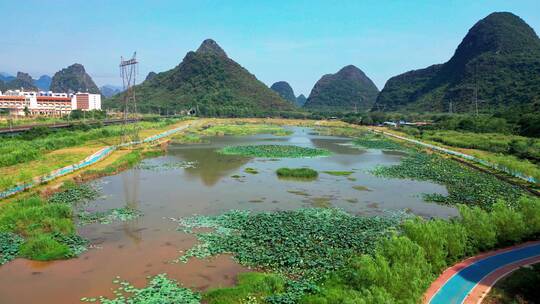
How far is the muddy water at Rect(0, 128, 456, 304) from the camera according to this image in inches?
522

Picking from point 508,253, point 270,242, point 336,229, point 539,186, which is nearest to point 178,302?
point 270,242

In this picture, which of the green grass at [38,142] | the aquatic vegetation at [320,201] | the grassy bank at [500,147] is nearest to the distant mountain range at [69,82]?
the green grass at [38,142]

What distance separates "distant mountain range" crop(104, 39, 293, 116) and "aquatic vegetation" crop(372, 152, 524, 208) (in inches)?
3251

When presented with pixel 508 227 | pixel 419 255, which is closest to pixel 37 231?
pixel 419 255

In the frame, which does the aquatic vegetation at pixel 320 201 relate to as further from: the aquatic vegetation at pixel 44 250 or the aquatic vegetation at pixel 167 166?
the aquatic vegetation at pixel 167 166

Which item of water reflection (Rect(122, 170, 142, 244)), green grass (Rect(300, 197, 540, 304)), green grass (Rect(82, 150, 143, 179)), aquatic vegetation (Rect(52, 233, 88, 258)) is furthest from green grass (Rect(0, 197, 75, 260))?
green grass (Rect(300, 197, 540, 304))

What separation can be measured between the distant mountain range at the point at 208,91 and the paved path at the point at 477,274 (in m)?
105

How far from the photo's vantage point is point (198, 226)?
19.0 m

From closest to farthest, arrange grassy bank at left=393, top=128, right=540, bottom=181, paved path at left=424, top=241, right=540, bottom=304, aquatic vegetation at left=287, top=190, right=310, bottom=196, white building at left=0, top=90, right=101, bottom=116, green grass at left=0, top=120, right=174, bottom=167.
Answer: paved path at left=424, top=241, right=540, bottom=304, aquatic vegetation at left=287, top=190, right=310, bottom=196, grassy bank at left=393, top=128, right=540, bottom=181, green grass at left=0, top=120, right=174, bottom=167, white building at left=0, top=90, right=101, bottom=116

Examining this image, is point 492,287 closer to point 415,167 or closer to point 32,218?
point 32,218

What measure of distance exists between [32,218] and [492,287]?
1836 cm

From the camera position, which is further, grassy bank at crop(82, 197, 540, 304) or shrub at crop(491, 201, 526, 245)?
shrub at crop(491, 201, 526, 245)

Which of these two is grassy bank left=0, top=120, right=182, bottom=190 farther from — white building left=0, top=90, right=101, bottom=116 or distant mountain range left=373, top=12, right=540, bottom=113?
distant mountain range left=373, top=12, right=540, bottom=113

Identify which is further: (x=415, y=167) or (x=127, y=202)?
(x=415, y=167)
